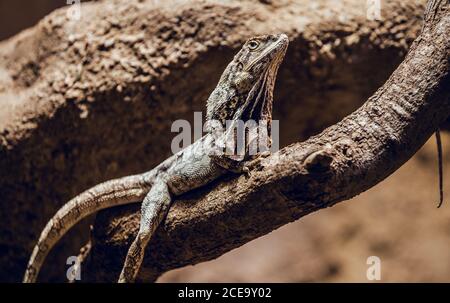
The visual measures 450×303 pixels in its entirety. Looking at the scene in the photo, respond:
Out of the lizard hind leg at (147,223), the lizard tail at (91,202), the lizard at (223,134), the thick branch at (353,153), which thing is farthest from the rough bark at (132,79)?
the thick branch at (353,153)

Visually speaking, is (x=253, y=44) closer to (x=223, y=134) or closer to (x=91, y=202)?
(x=223, y=134)

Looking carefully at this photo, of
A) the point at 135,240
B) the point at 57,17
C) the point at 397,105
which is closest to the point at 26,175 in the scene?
the point at 57,17

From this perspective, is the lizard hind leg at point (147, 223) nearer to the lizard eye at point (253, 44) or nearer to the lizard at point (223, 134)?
the lizard at point (223, 134)

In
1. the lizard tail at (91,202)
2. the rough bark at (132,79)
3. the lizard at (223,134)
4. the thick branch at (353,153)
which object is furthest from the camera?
→ the rough bark at (132,79)

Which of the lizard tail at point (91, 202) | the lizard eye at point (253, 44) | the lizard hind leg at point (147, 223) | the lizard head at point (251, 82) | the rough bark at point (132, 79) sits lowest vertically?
the lizard hind leg at point (147, 223)

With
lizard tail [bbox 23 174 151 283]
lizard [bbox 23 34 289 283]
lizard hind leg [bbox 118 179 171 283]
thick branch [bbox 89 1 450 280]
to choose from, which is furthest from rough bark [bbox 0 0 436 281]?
thick branch [bbox 89 1 450 280]
